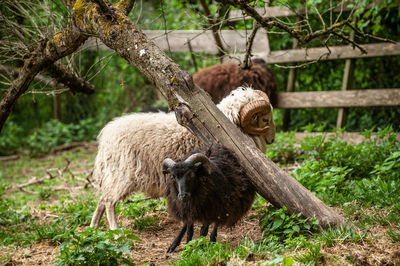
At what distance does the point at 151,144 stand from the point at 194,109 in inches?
40.8

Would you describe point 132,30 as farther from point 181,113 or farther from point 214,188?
point 214,188

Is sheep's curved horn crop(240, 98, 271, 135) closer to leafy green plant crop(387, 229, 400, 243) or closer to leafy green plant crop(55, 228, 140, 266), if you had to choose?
leafy green plant crop(387, 229, 400, 243)

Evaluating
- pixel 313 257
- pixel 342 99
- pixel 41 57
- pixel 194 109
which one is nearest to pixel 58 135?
pixel 41 57

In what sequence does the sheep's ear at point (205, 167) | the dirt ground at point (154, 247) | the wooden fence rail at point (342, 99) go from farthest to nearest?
1. the wooden fence rail at point (342, 99)
2. the dirt ground at point (154, 247)
3. the sheep's ear at point (205, 167)

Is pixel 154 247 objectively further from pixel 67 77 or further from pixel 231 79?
pixel 231 79

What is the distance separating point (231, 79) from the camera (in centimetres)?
791

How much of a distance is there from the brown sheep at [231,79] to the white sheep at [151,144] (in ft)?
8.65

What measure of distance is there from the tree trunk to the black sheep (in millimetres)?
141

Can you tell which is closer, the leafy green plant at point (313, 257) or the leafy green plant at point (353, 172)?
the leafy green plant at point (313, 257)

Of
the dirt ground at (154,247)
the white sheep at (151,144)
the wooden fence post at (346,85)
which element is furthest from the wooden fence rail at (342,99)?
the dirt ground at (154,247)

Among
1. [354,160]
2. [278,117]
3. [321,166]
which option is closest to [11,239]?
[321,166]

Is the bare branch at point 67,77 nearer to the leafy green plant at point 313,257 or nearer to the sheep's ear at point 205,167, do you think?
the sheep's ear at point 205,167

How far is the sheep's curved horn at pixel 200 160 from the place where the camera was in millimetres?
3908

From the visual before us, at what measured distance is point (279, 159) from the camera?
7.32m
